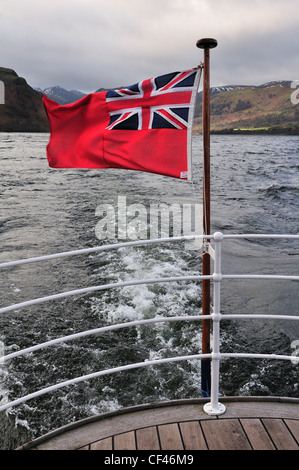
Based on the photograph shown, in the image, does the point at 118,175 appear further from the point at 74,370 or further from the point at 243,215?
the point at 74,370

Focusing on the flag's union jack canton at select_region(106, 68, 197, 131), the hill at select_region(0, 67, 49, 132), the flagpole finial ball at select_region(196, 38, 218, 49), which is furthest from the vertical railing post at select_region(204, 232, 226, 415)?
the hill at select_region(0, 67, 49, 132)

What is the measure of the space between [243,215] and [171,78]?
14.3 metres

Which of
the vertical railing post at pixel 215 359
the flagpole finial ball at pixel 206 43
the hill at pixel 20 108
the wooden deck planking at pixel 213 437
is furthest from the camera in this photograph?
the hill at pixel 20 108

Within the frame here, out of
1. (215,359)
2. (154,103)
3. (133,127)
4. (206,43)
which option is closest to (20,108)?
(133,127)

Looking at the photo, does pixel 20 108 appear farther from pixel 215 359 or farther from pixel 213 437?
pixel 213 437

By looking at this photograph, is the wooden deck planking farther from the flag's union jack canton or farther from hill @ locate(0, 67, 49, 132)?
hill @ locate(0, 67, 49, 132)

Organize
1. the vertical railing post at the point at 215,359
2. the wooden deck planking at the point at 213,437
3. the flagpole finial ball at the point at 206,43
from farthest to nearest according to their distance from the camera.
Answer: the flagpole finial ball at the point at 206,43
the vertical railing post at the point at 215,359
the wooden deck planking at the point at 213,437

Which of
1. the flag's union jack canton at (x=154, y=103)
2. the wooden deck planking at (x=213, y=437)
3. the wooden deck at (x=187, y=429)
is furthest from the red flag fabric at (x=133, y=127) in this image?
the wooden deck planking at (x=213, y=437)

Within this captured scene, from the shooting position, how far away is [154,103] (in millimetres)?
4109

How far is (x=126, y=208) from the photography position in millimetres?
16844

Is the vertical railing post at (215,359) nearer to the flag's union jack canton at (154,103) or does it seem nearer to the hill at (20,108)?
the flag's union jack canton at (154,103)

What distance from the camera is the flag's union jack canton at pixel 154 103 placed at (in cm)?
395

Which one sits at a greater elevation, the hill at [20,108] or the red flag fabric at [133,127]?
the hill at [20,108]

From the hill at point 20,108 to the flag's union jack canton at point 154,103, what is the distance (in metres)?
124
